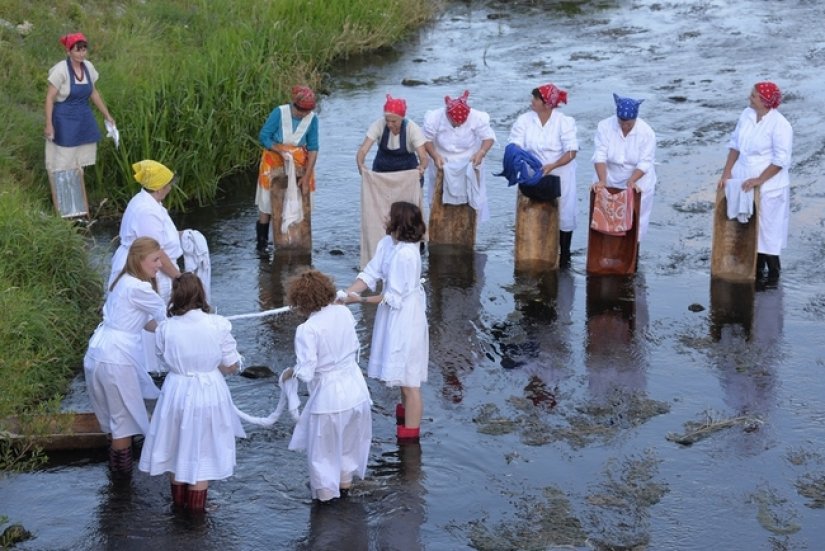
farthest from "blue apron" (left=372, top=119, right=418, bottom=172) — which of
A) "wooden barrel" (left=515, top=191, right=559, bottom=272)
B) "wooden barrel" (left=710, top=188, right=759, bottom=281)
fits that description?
"wooden barrel" (left=710, top=188, right=759, bottom=281)

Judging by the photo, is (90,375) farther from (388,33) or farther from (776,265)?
(388,33)

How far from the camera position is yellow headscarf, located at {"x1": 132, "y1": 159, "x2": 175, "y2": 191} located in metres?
9.49

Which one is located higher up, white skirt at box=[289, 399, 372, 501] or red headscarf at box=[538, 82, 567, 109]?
red headscarf at box=[538, 82, 567, 109]

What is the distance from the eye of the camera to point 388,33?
22047 mm

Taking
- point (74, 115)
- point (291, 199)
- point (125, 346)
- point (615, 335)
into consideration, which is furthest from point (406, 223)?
point (74, 115)

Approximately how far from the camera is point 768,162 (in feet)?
38.8

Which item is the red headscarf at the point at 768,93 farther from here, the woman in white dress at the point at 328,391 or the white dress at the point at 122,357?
the white dress at the point at 122,357

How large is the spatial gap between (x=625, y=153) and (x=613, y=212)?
53cm

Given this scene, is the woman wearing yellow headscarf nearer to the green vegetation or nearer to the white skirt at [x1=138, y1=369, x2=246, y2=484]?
the green vegetation

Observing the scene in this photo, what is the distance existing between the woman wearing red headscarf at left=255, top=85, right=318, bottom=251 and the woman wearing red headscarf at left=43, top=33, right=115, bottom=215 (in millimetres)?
1789

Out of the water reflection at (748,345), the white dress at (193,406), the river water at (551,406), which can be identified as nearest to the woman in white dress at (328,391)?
the river water at (551,406)

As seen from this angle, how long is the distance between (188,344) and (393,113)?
4.51 m

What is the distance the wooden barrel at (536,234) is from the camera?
40.9 ft

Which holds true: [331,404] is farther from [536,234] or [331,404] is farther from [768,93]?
[768,93]
